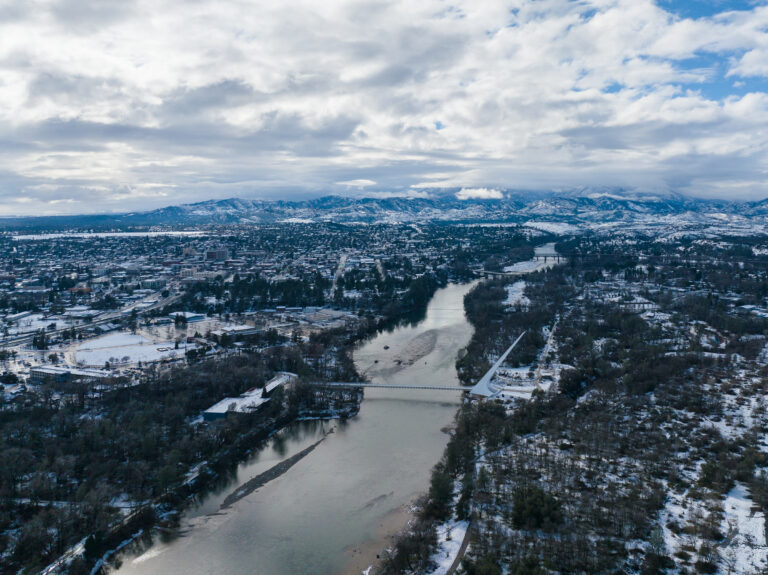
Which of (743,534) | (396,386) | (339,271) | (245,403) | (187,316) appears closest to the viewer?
(743,534)

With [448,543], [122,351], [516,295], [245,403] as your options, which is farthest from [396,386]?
[516,295]

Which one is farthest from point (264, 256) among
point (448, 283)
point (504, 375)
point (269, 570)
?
point (269, 570)

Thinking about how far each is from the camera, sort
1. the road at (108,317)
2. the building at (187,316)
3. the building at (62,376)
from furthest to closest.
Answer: the building at (187,316), the road at (108,317), the building at (62,376)

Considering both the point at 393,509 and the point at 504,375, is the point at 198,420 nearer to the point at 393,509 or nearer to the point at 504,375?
the point at 393,509

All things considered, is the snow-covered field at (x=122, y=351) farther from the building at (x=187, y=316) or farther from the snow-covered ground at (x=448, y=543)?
the snow-covered ground at (x=448, y=543)

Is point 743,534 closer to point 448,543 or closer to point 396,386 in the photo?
point 448,543

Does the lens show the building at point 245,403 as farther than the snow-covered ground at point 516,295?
No

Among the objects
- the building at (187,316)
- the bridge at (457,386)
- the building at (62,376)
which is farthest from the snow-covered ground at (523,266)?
the building at (62,376)
